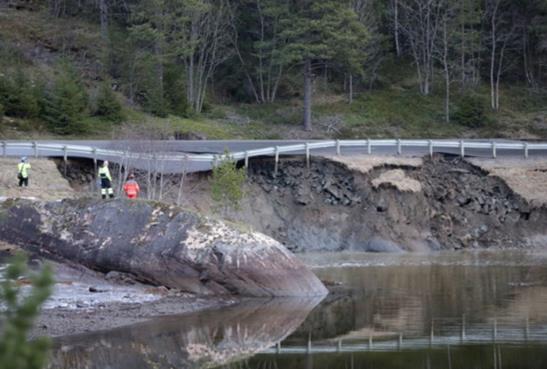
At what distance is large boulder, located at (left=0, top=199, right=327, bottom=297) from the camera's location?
29.3 m

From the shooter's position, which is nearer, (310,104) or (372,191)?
(372,191)

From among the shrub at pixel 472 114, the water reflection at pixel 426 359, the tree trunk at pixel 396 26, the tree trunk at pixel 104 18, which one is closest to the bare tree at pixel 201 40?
the tree trunk at pixel 104 18

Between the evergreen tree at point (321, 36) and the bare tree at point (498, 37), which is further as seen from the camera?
the bare tree at point (498, 37)

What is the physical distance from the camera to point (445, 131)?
65.9 meters

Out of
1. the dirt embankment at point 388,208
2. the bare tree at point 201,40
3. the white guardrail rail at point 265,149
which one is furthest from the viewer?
the bare tree at point 201,40

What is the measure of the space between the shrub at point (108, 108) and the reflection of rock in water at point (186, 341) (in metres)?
31.5

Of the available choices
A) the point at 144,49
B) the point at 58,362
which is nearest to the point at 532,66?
the point at 144,49

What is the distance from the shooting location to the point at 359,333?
24.4 m

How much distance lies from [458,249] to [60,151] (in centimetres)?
1810

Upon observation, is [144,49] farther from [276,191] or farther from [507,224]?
[507,224]

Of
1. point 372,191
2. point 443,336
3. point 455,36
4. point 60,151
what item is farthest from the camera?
point 455,36

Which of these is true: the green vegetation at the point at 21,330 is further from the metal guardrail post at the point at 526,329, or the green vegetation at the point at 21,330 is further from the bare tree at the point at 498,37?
the bare tree at the point at 498,37

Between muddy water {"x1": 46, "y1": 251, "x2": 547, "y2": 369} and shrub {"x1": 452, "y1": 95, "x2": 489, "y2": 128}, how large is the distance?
33.8m

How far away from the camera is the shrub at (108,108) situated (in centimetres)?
5772
